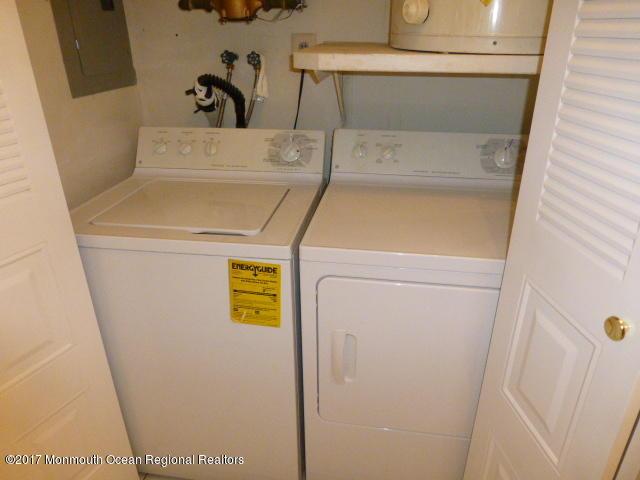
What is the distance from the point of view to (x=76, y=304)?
49.1 inches

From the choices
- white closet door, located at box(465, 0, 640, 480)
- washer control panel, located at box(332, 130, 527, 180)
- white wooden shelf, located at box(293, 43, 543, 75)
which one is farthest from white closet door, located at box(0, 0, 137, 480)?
white closet door, located at box(465, 0, 640, 480)

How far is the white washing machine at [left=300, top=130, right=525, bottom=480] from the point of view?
1187 mm

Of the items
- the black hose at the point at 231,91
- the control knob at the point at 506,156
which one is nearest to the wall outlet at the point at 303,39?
the black hose at the point at 231,91

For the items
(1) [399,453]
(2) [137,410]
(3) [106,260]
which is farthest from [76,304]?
(1) [399,453]

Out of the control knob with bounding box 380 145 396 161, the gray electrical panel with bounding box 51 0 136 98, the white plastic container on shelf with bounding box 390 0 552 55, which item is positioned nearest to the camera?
the white plastic container on shelf with bounding box 390 0 552 55

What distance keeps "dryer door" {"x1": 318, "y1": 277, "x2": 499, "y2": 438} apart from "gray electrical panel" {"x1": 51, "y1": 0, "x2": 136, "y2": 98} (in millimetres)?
1142

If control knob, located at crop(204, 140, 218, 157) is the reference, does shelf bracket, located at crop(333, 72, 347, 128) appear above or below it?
above

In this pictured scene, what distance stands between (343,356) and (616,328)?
0.76 metres

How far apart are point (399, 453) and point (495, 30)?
1284 millimetres

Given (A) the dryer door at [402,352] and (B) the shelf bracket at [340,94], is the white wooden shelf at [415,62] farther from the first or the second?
(A) the dryer door at [402,352]

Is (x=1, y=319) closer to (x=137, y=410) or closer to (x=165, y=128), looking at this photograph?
(x=137, y=410)

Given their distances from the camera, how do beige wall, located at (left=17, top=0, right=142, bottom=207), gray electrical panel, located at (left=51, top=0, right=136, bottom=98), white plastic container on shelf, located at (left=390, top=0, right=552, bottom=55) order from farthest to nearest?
gray electrical panel, located at (left=51, top=0, right=136, bottom=98)
beige wall, located at (left=17, top=0, right=142, bottom=207)
white plastic container on shelf, located at (left=390, top=0, right=552, bottom=55)

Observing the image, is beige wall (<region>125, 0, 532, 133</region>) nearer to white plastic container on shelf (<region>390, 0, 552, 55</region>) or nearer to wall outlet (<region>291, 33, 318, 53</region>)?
wall outlet (<region>291, 33, 318, 53</region>)

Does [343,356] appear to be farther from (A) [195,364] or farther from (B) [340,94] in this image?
(B) [340,94]
